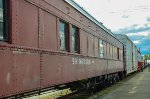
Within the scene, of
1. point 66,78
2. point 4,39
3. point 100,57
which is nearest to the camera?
point 4,39

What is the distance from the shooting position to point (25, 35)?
6762 mm

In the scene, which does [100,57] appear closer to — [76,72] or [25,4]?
[76,72]

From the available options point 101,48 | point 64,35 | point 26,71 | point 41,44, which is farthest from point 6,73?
point 101,48

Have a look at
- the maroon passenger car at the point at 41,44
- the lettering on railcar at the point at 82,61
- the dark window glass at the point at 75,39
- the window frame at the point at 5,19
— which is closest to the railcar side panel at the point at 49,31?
the maroon passenger car at the point at 41,44

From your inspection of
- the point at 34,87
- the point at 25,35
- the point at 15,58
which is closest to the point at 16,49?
the point at 15,58

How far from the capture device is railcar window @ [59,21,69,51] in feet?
30.7

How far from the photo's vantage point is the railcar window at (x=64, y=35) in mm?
9344

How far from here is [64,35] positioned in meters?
9.76

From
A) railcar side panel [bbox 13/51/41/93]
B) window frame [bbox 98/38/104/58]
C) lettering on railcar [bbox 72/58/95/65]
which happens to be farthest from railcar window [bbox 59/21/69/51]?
window frame [bbox 98/38/104/58]

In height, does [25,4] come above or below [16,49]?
above

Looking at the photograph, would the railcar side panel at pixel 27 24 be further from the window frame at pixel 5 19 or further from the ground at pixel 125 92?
the ground at pixel 125 92

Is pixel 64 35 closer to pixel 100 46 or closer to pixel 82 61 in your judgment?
pixel 82 61

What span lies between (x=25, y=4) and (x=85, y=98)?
7.93 metres

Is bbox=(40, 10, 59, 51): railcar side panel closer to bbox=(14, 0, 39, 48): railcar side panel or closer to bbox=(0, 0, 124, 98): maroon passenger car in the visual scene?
bbox=(0, 0, 124, 98): maroon passenger car
